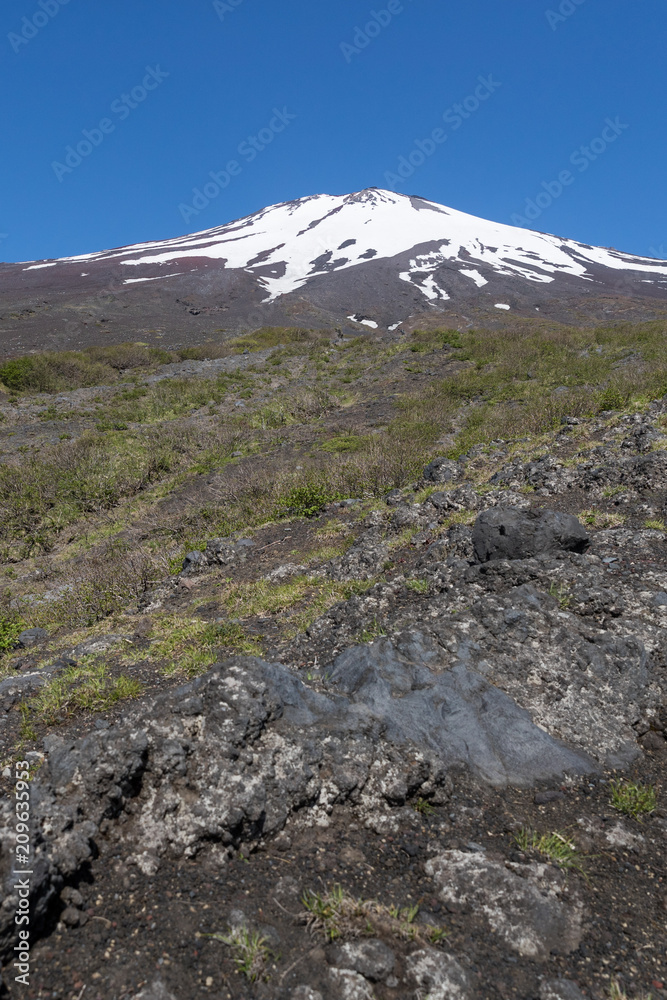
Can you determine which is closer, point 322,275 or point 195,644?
point 195,644

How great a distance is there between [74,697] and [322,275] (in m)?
66.5

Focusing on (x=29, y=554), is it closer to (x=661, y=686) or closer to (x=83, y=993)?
(x=83, y=993)

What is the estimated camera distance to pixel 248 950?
78.4 inches

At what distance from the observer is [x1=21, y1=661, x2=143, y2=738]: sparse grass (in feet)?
11.0

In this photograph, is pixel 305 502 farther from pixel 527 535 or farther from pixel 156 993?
pixel 156 993

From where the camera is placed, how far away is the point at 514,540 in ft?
16.4

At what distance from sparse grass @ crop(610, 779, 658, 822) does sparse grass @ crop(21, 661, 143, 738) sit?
3.19 meters

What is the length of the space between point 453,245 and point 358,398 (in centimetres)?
7434

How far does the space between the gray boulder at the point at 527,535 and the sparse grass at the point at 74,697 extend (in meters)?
3.46

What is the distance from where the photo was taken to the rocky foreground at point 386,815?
6.57ft

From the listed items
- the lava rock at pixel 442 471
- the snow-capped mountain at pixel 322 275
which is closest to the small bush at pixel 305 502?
the lava rock at pixel 442 471

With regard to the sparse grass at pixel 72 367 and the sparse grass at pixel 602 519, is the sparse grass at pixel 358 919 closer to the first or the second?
the sparse grass at pixel 602 519

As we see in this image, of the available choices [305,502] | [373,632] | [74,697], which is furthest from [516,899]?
[305,502]

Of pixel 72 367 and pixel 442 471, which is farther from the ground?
pixel 72 367
